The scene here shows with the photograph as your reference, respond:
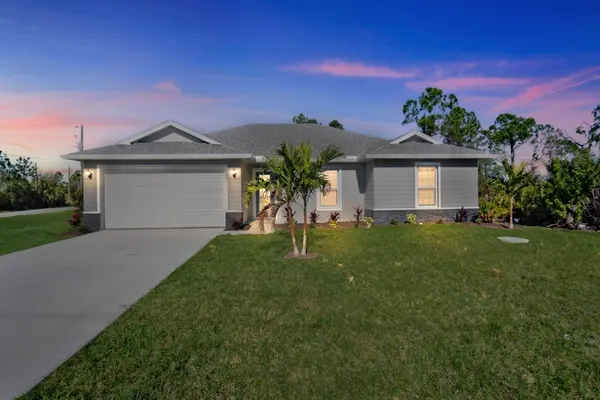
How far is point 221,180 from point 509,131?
111 ft

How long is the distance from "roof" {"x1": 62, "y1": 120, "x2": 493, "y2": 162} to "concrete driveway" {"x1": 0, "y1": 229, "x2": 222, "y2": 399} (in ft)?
12.9

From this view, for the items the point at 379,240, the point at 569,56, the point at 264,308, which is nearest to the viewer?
the point at 264,308

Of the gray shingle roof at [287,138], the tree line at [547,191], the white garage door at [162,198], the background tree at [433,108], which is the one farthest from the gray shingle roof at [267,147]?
the background tree at [433,108]

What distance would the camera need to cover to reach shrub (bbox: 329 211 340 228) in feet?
45.5

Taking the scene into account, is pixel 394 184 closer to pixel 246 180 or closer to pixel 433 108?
pixel 246 180

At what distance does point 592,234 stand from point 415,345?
12266 millimetres

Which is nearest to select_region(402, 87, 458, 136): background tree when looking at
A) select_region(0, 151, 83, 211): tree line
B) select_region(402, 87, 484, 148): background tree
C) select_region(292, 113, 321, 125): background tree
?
select_region(402, 87, 484, 148): background tree

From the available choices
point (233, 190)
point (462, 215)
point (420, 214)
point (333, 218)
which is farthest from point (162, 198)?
point (462, 215)

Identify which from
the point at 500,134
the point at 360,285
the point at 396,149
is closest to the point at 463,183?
the point at 396,149

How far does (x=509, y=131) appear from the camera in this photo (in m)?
34.3

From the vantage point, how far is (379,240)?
10.3 m

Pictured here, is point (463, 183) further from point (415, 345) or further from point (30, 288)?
point (30, 288)

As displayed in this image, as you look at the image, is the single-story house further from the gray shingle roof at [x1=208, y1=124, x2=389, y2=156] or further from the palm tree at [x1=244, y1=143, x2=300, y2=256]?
the palm tree at [x1=244, y1=143, x2=300, y2=256]

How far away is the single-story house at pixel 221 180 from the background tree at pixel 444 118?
14555 millimetres
